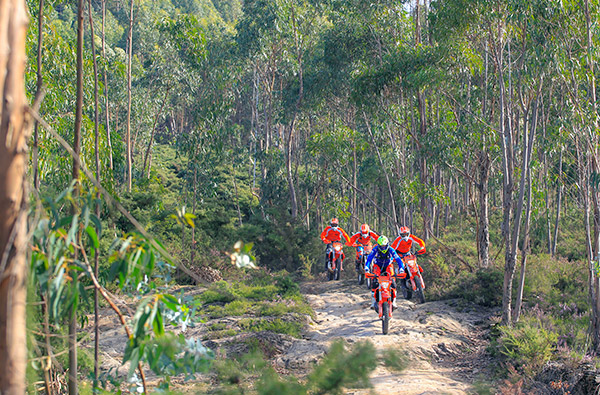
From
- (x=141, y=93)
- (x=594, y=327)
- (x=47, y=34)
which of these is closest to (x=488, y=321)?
(x=594, y=327)

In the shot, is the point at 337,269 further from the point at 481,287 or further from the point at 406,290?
the point at 481,287

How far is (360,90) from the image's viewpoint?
60.3ft

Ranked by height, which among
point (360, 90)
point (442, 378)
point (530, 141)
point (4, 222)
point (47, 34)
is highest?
point (360, 90)

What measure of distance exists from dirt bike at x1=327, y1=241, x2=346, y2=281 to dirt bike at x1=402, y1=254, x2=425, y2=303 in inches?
113

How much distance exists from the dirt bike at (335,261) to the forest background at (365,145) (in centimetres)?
267

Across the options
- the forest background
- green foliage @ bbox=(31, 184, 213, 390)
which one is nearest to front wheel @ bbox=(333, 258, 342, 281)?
the forest background

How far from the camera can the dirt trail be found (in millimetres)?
7785

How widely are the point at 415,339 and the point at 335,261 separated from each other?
726 centimetres

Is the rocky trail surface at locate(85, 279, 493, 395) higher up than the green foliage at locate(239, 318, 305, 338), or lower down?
lower down

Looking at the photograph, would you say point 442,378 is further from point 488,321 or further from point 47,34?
point 47,34

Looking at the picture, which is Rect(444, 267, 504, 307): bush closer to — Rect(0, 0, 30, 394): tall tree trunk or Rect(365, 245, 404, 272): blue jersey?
Rect(365, 245, 404, 272): blue jersey

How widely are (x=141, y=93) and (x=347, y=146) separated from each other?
19.8 m

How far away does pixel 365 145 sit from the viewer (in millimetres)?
20438

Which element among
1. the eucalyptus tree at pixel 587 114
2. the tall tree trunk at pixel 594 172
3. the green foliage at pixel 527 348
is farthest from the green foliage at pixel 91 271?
the tall tree trunk at pixel 594 172
